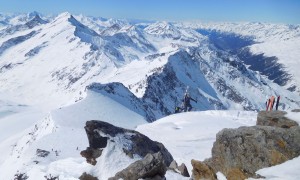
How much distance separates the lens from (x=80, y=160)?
99.2 feet

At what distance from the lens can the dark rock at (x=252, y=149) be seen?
17266 millimetres

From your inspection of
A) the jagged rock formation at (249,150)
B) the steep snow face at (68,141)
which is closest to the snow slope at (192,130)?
the steep snow face at (68,141)

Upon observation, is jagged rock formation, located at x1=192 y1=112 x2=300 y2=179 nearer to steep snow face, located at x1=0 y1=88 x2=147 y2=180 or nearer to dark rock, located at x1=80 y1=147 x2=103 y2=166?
steep snow face, located at x1=0 y1=88 x2=147 y2=180

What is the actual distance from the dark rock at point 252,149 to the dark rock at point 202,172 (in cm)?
63

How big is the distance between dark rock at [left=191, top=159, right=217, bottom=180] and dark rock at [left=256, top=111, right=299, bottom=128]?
4.95 metres

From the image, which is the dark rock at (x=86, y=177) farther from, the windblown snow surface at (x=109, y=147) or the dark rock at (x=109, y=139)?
the dark rock at (x=109, y=139)

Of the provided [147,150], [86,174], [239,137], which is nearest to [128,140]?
[147,150]

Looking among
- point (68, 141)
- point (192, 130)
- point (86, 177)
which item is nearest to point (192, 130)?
point (192, 130)

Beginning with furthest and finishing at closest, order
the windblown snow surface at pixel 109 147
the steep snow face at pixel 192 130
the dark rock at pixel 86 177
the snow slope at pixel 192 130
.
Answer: the steep snow face at pixel 192 130
the snow slope at pixel 192 130
the windblown snow surface at pixel 109 147
the dark rock at pixel 86 177

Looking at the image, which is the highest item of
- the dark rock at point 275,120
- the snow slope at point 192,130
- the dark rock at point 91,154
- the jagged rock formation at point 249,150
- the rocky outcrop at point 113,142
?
the dark rock at point 275,120

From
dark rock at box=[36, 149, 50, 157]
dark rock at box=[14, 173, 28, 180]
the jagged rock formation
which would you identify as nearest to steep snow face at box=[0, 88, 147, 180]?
dark rock at box=[36, 149, 50, 157]

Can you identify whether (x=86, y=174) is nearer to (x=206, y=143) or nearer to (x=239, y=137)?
(x=239, y=137)

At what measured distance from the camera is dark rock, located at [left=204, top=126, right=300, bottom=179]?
17.3m

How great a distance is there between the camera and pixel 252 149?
1831 cm
